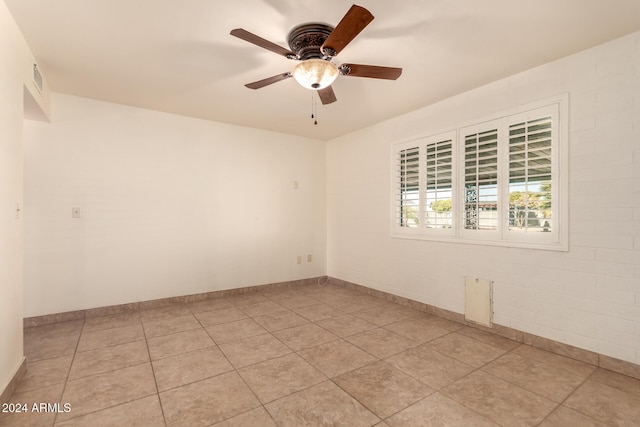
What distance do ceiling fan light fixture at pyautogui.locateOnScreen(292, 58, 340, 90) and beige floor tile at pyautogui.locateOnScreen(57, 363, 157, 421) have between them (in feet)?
7.97

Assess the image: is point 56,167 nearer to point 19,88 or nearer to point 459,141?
point 19,88

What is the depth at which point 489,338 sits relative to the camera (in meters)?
3.03

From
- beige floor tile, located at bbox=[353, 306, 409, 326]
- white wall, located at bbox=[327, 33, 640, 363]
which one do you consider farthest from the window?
beige floor tile, located at bbox=[353, 306, 409, 326]

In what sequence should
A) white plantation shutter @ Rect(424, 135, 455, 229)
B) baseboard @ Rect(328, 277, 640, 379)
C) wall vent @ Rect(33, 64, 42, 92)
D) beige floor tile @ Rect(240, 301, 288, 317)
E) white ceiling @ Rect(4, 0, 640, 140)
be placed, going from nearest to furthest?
white ceiling @ Rect(4, 0, 640, 140) < baseboard @ Rect(328, 277, 640, 379) < wall vent @ Rect(33, 64, 42, 92) < white plantation shutter @ Rect(424, 135, 455, 229) < beige floor tile @ Rect(240, 301, 288, 317)

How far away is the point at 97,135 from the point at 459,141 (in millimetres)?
4253

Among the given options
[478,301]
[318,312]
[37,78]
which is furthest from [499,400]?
[37,78]

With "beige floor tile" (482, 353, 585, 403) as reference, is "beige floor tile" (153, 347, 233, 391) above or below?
above

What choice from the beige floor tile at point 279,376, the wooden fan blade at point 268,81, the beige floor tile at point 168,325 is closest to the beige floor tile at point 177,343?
the beige floor tile at point 168,325

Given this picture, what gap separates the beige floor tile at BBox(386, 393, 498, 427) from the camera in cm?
181

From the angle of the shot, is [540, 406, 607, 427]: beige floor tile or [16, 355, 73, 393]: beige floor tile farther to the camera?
[16, 355, 73, 393]: beige floor tile

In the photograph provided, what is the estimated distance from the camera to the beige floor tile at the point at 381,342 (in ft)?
9.00

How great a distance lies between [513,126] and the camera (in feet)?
9.86

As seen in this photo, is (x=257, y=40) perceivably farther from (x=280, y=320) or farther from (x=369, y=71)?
(x=280, y=320)

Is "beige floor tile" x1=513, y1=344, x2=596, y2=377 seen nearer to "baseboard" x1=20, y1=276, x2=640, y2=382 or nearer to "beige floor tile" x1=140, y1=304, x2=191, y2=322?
"baseboard" x1=20, y1=276, x2=640, y2=382
